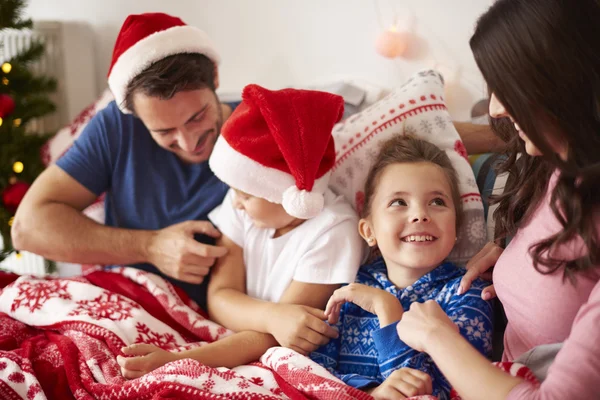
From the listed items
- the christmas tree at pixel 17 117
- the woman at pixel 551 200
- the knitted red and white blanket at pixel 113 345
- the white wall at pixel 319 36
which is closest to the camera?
the woman at pixel 551 200

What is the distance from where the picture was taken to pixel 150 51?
1.65 meters

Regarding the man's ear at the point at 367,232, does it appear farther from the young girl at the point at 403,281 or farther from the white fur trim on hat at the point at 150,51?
the white fur trim on hat at the point at 150,51

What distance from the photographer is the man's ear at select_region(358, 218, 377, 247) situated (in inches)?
56.9

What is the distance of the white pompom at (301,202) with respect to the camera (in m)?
1.40

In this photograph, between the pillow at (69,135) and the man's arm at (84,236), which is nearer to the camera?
the man's arm at (84,236)

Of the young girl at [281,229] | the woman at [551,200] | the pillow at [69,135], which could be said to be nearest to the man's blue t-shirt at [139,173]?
the young girl at [281,229]

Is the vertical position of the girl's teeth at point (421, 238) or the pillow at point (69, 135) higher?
the girl's teeth at point (421, 238)

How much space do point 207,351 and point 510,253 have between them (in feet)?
2.33

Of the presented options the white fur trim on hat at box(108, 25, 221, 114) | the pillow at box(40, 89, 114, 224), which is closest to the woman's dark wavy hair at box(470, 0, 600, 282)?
the white fur trim on hat at box(108, 25, 221, 114)

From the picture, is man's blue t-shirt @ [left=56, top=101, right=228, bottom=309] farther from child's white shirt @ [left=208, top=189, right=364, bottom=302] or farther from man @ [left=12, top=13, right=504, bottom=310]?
child's white shirt @ [left=208, top=189, right=364, bottom=302]

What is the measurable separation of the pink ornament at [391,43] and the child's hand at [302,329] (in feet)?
3.47

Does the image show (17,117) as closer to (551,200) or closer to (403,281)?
(403,281)

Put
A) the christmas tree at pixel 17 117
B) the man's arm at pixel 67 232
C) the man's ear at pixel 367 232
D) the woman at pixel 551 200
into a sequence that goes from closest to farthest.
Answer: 1. the woman at pixel 551 200
2. the man's ear at pixel 367 232
3. the man's arm at pixel 67 232
4. the christmas tree at pixel 17 117

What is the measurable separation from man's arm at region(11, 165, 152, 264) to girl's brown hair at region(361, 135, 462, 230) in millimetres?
661
